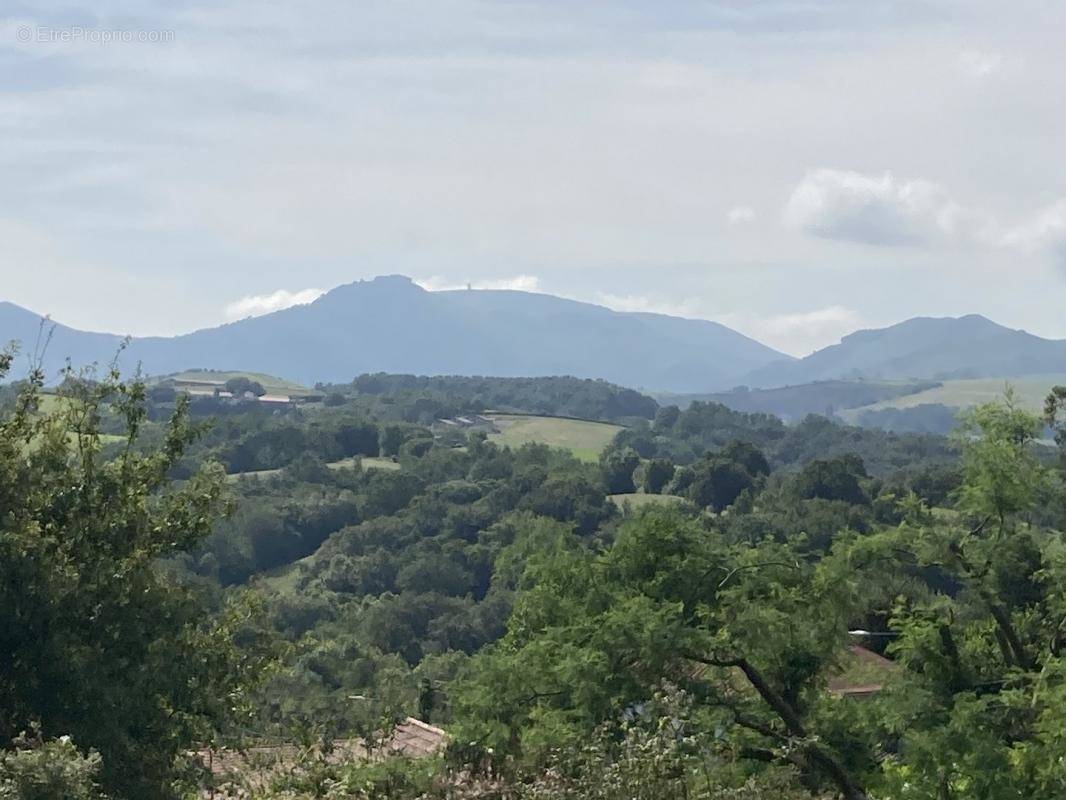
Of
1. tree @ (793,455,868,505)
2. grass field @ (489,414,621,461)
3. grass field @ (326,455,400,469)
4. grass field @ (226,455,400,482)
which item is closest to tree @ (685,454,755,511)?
tree @ (793,455,868,505)

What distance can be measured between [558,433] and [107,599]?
12079cm

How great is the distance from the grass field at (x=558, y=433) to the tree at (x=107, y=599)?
329 feet

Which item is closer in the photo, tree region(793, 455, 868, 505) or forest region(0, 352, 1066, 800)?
forest region(0, 352, 1066, 800)

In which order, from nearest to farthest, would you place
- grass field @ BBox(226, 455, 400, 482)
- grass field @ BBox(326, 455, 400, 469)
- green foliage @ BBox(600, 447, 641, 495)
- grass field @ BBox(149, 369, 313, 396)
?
green foliage @ BBox(600, 447, 641, 495) → grass field @ BBox(226, 455, 400, 482) → grass field @ BBox(326, 455, 400, 469) → grass field @ BBox(149, 369, 313, 396)

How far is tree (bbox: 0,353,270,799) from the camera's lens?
801cm

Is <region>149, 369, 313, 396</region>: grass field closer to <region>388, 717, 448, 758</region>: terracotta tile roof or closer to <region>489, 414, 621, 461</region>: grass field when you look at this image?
<region>489, 414, 621, 461</region>: grass field

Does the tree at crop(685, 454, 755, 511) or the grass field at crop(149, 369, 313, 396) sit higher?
the grass field at crop(149, 369, 313, 396)

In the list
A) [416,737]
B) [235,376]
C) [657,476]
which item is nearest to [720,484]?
[657,476]

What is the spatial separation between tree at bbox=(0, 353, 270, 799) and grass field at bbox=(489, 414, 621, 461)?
100 meters

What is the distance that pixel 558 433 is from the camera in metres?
129

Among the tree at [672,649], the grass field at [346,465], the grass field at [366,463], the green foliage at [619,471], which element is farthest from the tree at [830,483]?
the tree at [672,649]

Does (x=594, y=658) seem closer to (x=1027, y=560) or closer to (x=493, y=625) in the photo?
(x=1027, y=560)

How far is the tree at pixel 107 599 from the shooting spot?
8.01 meters

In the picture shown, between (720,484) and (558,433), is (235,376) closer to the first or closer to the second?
(558,433)
